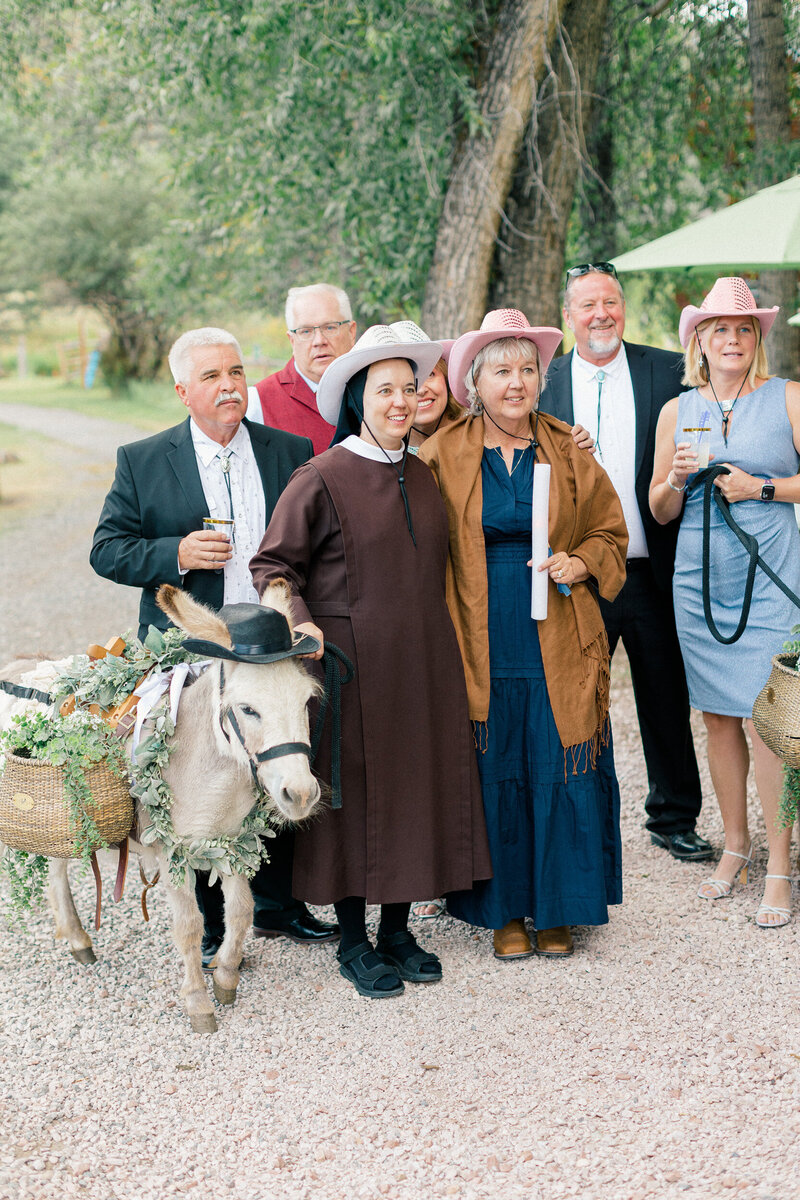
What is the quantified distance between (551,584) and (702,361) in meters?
1.26

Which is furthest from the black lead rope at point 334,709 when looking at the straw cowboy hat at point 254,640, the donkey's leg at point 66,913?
the donkey's leg at point 66,913

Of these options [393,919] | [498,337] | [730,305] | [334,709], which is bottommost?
[393,919]

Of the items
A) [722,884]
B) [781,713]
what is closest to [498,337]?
[781,713]

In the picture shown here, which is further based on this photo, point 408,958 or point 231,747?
point 408,958

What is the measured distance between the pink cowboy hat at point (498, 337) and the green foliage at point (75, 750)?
1780 mm

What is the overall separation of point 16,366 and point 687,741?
147 feet

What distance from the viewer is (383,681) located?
3.69m

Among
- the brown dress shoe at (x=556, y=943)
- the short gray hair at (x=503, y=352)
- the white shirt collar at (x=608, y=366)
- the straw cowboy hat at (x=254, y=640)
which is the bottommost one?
A: the brown dress shoe at (x=556, y=943)

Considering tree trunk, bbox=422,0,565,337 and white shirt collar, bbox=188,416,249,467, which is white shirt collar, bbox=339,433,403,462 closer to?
white shirt collar, bbox=188,416,249,467

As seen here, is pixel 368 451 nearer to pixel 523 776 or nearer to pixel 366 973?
pixel 523 776

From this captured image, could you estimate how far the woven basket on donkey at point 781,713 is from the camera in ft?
12.6

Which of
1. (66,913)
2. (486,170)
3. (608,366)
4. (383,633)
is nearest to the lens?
(383,633)

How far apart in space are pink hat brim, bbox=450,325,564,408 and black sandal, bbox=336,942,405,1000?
2.10m

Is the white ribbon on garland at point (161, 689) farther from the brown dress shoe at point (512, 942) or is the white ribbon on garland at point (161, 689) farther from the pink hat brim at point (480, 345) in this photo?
the brown dress shoe at point (512, 942)
